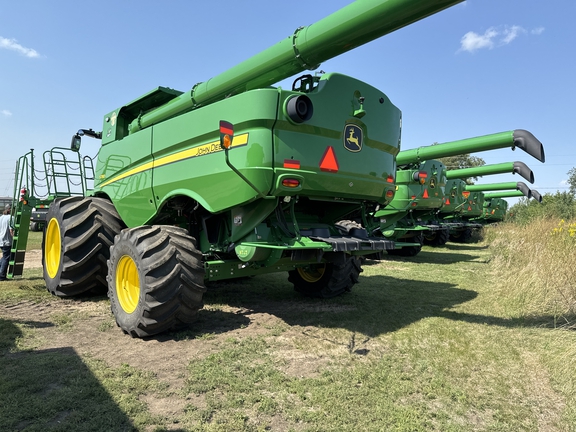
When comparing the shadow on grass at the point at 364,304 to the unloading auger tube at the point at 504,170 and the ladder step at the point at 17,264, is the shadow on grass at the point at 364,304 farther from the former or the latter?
the unloading auger tube at the point at 504,170

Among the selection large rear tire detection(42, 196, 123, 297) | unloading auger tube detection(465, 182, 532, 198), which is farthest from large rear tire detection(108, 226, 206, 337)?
unloading auger tube detection(465, 182, 532, 198)

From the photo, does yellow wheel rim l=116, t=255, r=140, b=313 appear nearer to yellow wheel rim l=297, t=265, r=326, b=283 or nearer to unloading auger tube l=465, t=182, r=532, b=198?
yellow wheel rim l=297, t=265, r=326, b=283

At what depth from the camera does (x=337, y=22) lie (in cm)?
331

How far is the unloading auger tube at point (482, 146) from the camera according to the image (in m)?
6.25

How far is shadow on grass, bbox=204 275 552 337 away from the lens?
456cm

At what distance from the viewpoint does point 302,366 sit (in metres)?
3.29

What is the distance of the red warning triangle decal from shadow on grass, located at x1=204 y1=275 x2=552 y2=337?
176 cm

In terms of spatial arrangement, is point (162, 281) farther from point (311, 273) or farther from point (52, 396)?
point (311, 273)

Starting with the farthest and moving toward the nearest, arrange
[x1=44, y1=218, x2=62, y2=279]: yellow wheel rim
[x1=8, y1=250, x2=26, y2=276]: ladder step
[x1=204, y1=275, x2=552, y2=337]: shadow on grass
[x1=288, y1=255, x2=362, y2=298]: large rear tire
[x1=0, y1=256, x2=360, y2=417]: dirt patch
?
1. [x1=8, y1=250, x2=26, y2=276]: ladder step
2. [x1=44, y1=218, x2=62, y2=279]: yellow wheel rim
3. [x1=288, y1=255, x2=362, y2=298]: large rear tire
4. [x1=204, y1=275, x2=552, y2=337]: shadow on grass
5. [x1=0, y1=256, x2=360, y2=417]: dirt patch

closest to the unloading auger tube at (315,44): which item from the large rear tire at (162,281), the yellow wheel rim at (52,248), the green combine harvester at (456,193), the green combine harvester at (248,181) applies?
the green combine harvester at (248,181)

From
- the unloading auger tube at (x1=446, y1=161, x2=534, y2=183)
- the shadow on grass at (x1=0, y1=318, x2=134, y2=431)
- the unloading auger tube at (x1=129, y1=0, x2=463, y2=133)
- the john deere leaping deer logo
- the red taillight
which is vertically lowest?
the shadow on grass at (x1=0, y1=318, x2=134, y2=431)

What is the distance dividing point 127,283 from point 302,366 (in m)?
2.28

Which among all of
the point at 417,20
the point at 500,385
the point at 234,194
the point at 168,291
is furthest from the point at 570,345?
the point at 168,291

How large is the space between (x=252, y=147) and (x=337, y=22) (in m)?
1.31
